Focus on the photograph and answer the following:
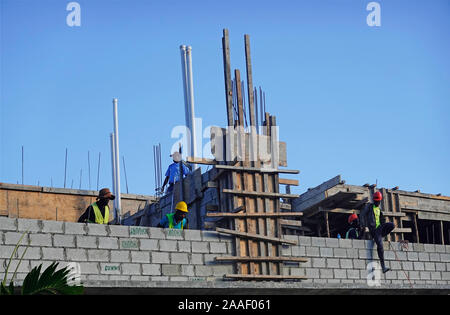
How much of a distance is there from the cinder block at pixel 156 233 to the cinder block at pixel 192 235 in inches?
17.8

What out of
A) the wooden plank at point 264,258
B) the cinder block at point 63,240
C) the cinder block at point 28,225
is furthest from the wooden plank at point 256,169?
the cinder block at point 28,225

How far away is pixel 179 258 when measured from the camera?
13617 millimetres

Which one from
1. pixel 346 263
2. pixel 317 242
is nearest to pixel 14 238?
pixel 317 242

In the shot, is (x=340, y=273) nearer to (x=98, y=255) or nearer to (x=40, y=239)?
(x=98, y=255)

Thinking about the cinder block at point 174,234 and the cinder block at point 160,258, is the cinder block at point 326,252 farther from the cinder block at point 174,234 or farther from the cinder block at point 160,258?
the cinder block at point 160,258

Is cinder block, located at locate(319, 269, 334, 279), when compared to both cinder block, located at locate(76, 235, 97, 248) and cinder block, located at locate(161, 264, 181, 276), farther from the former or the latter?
Answer: cinder block, located at locate(76, 235, 97, 248)

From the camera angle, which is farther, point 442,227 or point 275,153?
point 442,227

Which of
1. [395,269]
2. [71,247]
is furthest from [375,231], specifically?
[71,247]

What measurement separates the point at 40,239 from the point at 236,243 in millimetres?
3759
